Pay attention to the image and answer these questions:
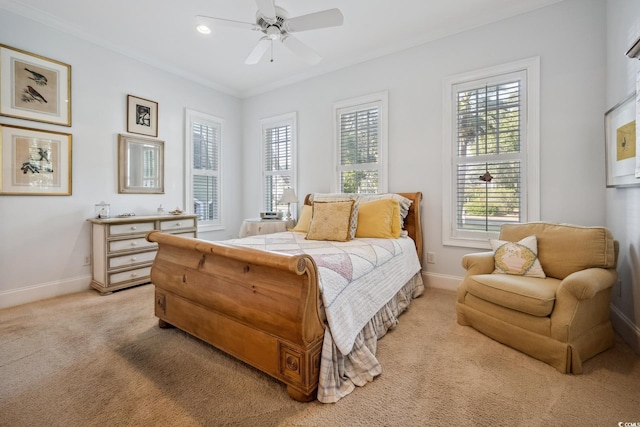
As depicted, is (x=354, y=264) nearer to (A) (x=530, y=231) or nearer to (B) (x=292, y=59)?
(A) (x=530, y=231)

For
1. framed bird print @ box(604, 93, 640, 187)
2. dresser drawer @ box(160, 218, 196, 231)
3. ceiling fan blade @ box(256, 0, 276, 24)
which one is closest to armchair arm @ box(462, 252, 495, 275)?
framed bird print @ box(604, 93, 640, 187)

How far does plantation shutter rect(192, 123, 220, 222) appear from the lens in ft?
14.4

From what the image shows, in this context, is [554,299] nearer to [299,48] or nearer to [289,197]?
[299,48]

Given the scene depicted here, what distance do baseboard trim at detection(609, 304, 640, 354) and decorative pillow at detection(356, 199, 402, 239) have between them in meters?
1.72

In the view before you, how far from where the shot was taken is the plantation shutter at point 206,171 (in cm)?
440

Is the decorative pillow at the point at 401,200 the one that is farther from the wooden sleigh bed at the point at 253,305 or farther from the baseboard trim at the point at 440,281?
the wooden sleigh bed at the point at 253,305

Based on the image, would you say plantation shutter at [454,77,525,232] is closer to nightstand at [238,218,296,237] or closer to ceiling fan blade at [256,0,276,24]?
ceiling fan blade at [256,0,276,24]

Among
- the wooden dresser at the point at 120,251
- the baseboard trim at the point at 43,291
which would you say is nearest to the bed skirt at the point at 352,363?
the wooden dresser at the point at 120,251

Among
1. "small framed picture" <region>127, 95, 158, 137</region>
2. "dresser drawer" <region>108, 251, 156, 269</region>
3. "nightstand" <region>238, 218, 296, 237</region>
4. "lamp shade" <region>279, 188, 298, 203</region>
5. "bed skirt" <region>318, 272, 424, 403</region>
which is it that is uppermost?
"small framed picture" <region>127, 95, 158, 137</region>

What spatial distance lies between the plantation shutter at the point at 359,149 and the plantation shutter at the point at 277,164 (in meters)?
0.95

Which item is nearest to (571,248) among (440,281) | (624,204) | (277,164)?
(624,204)

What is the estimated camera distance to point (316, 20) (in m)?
2.30

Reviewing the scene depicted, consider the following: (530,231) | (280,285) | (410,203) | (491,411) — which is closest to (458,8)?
(410,203)

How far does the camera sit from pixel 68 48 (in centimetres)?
308
